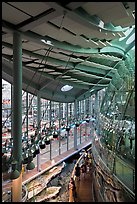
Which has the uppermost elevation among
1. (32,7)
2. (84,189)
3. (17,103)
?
(32,7)

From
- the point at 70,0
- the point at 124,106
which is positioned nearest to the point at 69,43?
the point at 124,106

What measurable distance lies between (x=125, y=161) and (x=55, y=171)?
46.7 ft

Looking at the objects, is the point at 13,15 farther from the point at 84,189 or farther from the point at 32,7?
the point at 84,189

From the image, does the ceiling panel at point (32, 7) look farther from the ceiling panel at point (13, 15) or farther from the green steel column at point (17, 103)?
the green steel column at point (17, 103)

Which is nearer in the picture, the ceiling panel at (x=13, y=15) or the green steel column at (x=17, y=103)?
the ceiling panel at (x=13, y=15)

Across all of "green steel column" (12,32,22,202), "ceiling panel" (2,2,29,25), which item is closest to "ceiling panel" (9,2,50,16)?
"ceiling panel" (2,2,29,25)

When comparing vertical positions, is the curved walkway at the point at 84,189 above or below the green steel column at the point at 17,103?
below

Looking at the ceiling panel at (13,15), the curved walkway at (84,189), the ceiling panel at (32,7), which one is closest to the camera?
the ceiling panel at (32,7)

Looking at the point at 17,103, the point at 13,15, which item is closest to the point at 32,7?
the point at 13,15

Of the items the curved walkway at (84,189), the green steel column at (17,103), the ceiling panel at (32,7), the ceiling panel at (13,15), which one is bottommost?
the curved walkway at (84,189)

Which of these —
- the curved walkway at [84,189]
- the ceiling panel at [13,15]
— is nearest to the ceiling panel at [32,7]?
the ceiling panel at [13,15]

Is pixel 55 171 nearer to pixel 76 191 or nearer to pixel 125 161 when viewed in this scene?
pixel 76 191

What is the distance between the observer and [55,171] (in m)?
19.8

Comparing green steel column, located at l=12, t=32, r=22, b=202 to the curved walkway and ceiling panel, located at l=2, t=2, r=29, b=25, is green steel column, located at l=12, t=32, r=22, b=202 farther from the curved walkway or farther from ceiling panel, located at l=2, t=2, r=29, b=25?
the curved walkway
